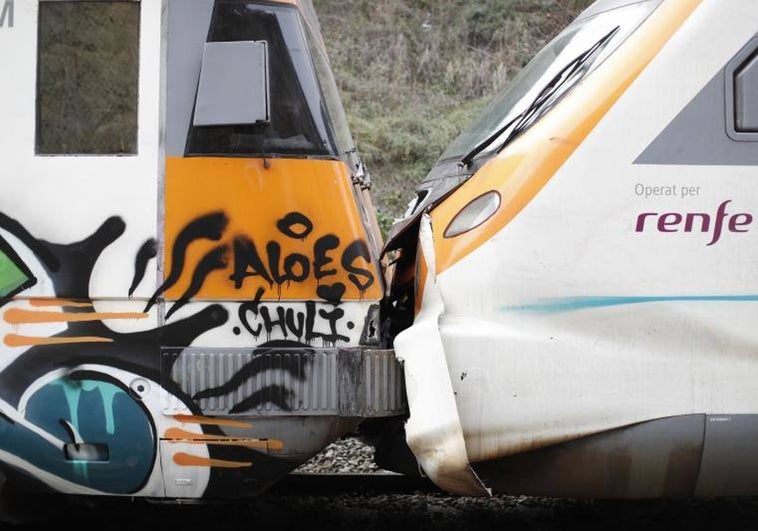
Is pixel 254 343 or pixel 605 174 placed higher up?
pixel 605 174

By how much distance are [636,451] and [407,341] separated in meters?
1.03

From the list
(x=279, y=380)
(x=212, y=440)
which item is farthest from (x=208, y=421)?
(x=279, y=380)

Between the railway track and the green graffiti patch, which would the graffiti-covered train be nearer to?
the green graffiti patch

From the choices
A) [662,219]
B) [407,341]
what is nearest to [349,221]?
[407,341]

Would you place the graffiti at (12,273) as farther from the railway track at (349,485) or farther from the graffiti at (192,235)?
the railway track at (349,485)

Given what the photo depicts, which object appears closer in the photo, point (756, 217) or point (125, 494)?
point (756, 217)

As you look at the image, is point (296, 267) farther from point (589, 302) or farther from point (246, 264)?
point (589, 302)

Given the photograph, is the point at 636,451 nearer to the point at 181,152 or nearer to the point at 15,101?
the point at 181,152

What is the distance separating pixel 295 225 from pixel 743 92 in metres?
1.90

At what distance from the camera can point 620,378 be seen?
3.66 m

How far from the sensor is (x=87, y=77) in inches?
151

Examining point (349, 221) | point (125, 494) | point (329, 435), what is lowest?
point (125, 494)

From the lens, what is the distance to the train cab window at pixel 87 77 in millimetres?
3807

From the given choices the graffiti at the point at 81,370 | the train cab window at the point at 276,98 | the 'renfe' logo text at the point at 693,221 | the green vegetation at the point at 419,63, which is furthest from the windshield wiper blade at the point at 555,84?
the green vegetation at the point at 419,63
